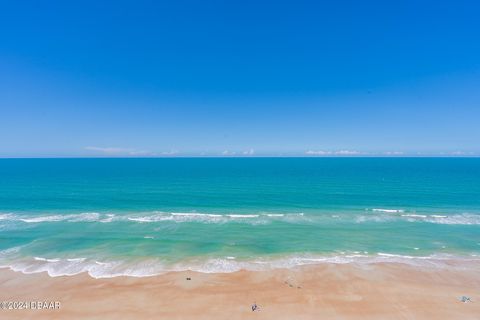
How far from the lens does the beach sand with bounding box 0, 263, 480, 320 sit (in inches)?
486

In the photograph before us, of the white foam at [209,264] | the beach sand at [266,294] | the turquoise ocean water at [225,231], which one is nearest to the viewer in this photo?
the beach sand at [266,294]

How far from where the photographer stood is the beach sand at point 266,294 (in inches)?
486

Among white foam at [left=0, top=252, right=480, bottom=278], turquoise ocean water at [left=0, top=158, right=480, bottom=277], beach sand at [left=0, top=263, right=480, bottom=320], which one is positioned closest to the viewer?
beach sand at [left=0, top=263, right=480, bottom=320]

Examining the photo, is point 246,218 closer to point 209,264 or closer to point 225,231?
point 225,231

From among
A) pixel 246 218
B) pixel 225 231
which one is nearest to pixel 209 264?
pixel 225 231

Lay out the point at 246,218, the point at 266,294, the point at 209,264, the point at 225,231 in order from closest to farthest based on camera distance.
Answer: the point at 266,294
the point at 209,264
the point at 225,231
the point at 246,218

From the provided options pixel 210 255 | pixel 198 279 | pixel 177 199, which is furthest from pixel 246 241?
pixel 177 199

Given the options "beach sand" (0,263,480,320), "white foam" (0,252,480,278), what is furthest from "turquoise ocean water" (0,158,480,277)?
"beach sand" (0,263,480,320)

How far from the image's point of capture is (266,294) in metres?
14.0

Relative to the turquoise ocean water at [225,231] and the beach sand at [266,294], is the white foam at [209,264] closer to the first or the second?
the turquoise ocean water at [225,231]

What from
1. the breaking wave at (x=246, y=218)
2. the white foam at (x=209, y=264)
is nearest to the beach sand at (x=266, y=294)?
the white foam at (x=209, y=264)

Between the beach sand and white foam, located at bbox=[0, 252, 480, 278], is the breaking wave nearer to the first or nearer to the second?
white foam, located at bbox=[0, 252, 480, 278]

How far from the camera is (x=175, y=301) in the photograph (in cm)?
1348

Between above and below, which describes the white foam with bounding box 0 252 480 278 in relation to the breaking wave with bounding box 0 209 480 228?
below
